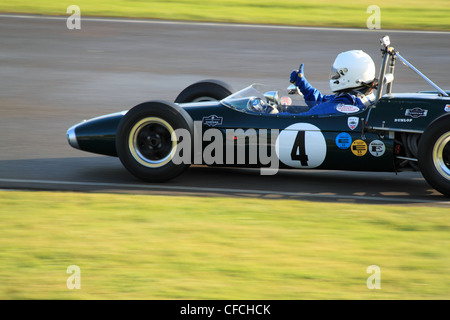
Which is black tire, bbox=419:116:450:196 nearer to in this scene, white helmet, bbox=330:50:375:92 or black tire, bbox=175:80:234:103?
white helmet, bbox=330:50:375:92

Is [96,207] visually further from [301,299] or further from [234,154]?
[301,299]

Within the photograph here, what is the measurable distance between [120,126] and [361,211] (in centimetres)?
239

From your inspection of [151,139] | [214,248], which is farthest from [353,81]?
[214,248]

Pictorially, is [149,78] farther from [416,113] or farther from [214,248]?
[214,248]

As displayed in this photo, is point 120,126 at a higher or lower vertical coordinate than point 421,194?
higher

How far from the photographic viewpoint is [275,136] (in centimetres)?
705

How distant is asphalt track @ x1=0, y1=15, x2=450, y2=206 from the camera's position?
23.9 feet

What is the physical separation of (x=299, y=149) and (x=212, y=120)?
34.8 inches

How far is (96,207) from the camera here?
253 inches

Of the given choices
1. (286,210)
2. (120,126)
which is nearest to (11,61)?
(120,126)

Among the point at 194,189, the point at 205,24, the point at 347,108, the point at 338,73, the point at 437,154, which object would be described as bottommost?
the point at 194,189

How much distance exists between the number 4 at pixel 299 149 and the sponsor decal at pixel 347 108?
0.42 meters

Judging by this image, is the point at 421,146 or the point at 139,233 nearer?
the point at 139,233

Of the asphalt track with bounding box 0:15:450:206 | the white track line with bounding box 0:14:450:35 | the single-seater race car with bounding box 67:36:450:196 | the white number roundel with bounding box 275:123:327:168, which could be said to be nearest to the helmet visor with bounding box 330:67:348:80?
the single-seater race car with bounding box 67:36:450:196
